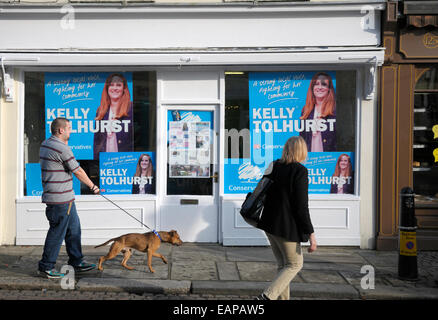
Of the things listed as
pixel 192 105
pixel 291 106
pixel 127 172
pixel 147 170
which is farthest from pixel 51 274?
pixel 291 106

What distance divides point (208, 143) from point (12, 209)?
3469 mm

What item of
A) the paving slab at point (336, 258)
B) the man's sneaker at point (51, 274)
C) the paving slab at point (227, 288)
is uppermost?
the man's sneaker at point (51, 274)

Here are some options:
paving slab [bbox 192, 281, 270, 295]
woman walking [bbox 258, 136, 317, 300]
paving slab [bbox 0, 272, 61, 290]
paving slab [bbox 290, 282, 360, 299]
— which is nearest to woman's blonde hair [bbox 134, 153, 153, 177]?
paving slab [bbox 0, 272, 61, 290]

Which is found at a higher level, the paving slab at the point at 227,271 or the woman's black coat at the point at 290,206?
the woman's black coat at the point at 290,206

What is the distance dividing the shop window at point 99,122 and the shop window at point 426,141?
4513 mm

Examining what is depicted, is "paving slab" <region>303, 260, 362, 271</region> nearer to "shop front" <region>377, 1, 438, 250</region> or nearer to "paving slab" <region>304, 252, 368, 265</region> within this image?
"paving slab" <region>304, 252, 368, 265</region>

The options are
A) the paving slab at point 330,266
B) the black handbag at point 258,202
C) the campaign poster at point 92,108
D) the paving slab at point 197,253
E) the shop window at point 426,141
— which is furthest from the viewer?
the campaign poster at point 92,108

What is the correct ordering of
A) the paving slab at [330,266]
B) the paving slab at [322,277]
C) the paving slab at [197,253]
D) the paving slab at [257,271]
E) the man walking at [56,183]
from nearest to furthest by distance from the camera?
the man walking at [56,183], the paving slab at [322,277], the paving slab at [257,271], the paving slab at [330,266], the paving slab at [197,253]

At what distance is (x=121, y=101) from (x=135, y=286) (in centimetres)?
365

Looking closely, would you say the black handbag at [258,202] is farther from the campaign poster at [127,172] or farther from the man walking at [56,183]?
the campaign poster at [127,172]

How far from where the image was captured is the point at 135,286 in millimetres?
5785

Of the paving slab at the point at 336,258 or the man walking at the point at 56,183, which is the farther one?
the paving slab at the point at 336,258

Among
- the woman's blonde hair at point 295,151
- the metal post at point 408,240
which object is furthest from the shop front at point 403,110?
the woman's blonde hair at point 295,151

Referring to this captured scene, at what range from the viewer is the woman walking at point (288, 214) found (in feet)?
15.2
